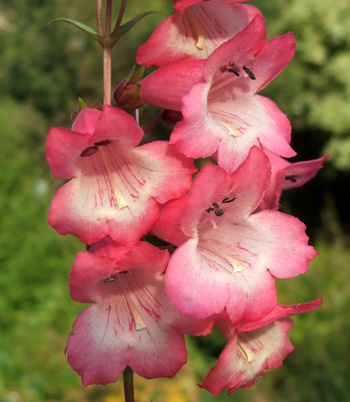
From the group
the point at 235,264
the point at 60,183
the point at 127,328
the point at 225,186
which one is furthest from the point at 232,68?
the point at 60,183

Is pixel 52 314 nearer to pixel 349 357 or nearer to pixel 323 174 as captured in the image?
pixel 349 357

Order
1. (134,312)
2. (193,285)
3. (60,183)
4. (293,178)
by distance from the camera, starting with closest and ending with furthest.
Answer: (193,285)
(134,312)
(293,178)
(60,183)

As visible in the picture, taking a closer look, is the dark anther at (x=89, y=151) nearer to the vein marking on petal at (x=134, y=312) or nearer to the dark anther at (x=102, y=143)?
the dark anther at (x=102, y=143)

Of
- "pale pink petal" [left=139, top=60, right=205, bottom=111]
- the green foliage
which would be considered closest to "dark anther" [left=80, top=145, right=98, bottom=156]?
"pale pink petal" [left=139, top=60, right=205, bottom=111]

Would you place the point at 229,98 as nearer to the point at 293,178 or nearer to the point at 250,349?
the point at 293,178

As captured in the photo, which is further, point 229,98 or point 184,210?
point 229,98

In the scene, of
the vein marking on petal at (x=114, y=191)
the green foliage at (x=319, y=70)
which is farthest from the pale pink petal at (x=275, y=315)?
the green foliage at (x=319, y=70)
